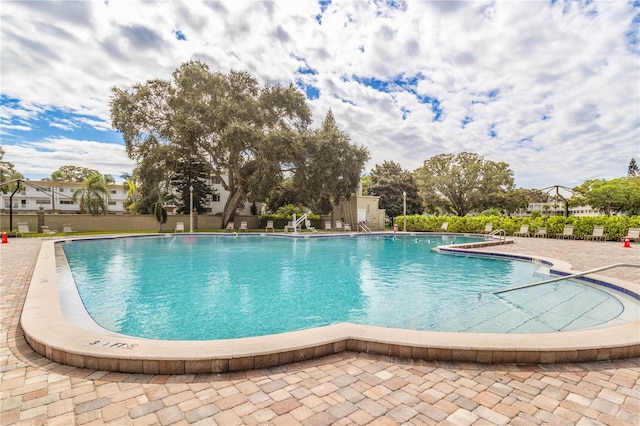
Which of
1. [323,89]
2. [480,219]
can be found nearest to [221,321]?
[323,89]

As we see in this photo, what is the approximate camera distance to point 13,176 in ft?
108

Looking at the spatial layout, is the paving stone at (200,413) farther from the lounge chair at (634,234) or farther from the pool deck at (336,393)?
the lounge chair at (634,234)

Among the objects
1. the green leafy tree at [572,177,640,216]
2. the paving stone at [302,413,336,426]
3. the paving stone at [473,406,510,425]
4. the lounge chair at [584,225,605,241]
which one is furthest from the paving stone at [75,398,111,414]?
the green leafy tree at [572,177,640,216]

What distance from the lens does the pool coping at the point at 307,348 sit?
2.67 metres

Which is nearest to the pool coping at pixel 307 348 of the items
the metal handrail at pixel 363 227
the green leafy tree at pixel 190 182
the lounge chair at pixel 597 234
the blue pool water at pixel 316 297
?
the blue pool water at pixel 316 297

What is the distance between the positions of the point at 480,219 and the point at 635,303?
57.9 ft

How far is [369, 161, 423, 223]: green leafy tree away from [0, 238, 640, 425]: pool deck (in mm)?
31611

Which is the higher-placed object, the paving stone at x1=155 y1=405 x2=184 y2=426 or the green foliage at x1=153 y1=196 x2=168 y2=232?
the green foliage at x1=153 y1=196 x2=168 y2=232

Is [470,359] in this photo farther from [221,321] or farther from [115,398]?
[221,321]

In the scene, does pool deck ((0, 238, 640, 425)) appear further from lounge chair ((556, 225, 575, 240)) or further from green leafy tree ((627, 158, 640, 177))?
green leafy tree ((627, 158, 640, 177))

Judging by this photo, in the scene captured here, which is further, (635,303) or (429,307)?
(429,307)

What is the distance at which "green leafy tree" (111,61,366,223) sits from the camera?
20984 millimetres

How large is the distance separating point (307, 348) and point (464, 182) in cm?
3491

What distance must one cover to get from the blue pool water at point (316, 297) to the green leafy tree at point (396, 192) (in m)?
23.7
